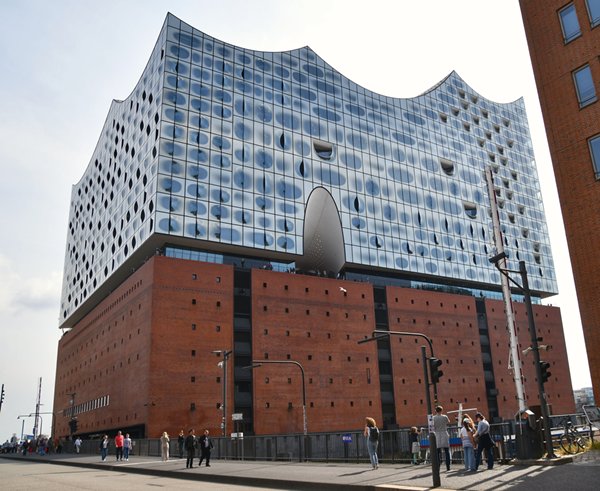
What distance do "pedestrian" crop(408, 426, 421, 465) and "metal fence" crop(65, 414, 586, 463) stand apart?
0.23 meters

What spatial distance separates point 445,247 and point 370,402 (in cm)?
2276

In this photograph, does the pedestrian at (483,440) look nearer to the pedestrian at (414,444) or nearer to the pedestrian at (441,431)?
the pedestrian at (441,431)

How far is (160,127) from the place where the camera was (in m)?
53.6

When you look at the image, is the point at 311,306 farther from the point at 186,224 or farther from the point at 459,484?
the point at 459,484

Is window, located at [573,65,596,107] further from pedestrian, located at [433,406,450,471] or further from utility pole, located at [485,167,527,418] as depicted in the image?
pedestrian, located at [433,406,450,471]

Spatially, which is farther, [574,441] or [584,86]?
[584,86]

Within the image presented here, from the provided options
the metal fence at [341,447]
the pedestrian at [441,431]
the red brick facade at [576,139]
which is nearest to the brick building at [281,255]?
the metal fence at [341,447]

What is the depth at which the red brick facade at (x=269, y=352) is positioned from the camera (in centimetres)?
4869

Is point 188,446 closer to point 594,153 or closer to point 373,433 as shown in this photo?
point 373,433

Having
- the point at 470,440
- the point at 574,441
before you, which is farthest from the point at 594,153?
the point at 470,440

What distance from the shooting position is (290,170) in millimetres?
60500

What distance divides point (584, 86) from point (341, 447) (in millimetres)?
17595

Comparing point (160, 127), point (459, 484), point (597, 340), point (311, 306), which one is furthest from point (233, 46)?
point (459, 484)

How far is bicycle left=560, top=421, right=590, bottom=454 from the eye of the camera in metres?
18.2
